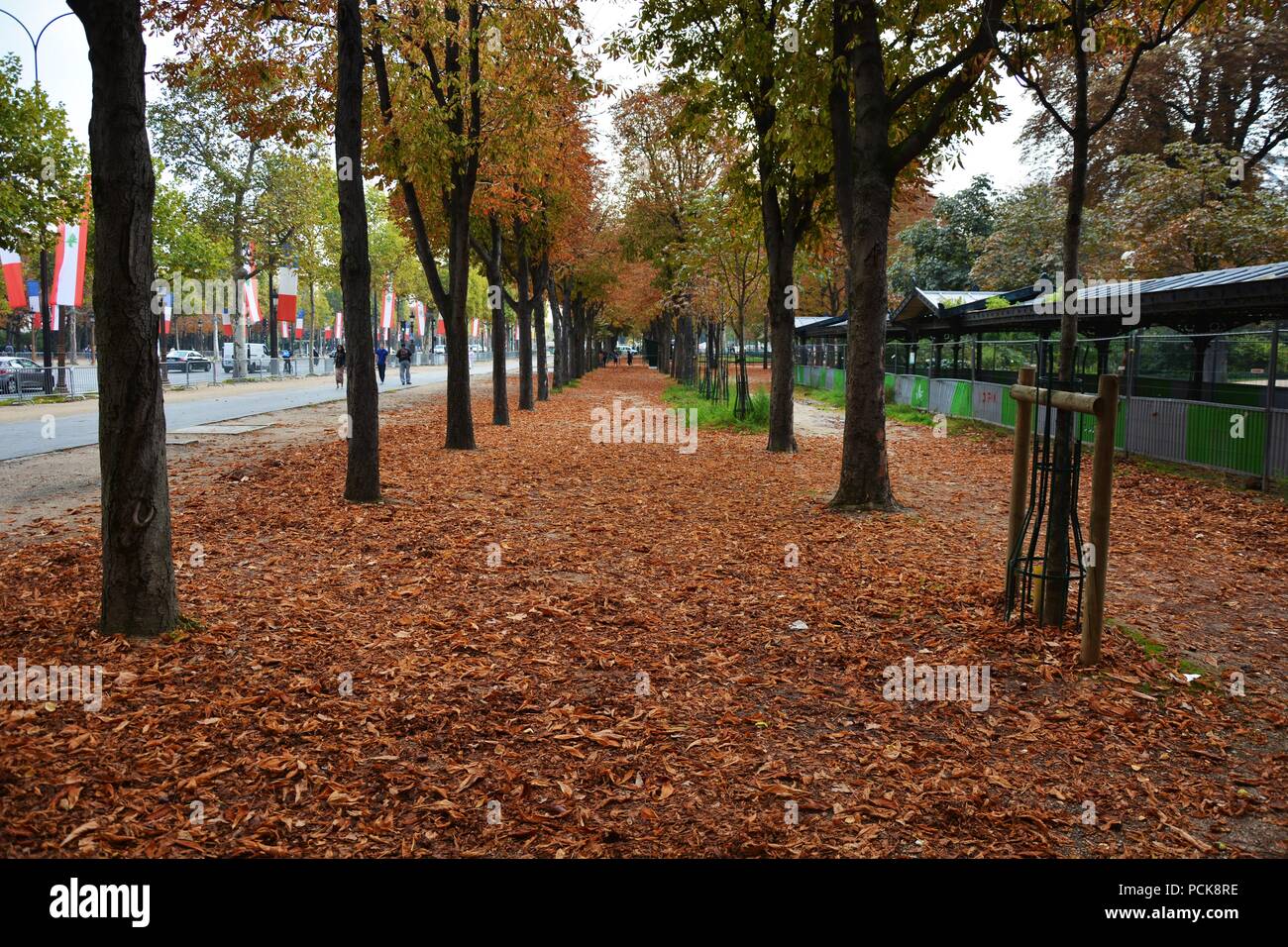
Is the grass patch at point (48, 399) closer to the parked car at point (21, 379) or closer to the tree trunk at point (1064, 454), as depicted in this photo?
the parked car at point (21, 379)

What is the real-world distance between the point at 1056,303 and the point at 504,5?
12.3 m

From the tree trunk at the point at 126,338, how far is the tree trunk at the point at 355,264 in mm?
4499

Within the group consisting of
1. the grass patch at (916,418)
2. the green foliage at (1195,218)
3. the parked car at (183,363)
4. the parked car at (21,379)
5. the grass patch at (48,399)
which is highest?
A: the green foliage at (1195,218)

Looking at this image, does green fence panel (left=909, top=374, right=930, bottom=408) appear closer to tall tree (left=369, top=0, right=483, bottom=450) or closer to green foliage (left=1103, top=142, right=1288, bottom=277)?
green foliage (left=1103, top=142, right=1288, bottom=277)

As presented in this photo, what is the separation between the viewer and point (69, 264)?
27.0m

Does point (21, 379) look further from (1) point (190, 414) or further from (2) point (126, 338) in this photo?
(2) point (126, 338)

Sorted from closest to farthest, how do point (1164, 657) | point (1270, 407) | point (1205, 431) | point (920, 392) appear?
point (1164, 657)
point (1270, 407)
point (1205, 431)
point (920, 392)

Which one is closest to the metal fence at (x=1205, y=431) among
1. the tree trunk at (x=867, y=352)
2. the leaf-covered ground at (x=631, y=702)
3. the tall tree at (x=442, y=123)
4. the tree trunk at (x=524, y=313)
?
the tree trunk at (x=867, y=352)

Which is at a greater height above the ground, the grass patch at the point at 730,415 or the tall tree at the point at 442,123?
the tall tree at the point at 442,123

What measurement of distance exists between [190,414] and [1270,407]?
76.8ft

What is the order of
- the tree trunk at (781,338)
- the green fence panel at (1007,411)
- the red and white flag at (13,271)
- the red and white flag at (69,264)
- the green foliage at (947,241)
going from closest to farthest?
the tree trunk at (781,338) → the green fence panel at (1007,411) → the red and white flag at (69,264) → the red and white flag at (13,271) → the green foliage at (947,241)

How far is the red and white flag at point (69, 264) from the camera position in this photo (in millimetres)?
26609

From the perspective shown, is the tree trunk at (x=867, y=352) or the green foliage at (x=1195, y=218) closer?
the tree trunk at (x=867, y=352)

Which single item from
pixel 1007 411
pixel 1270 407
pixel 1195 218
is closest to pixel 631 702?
pixel 1270 407
